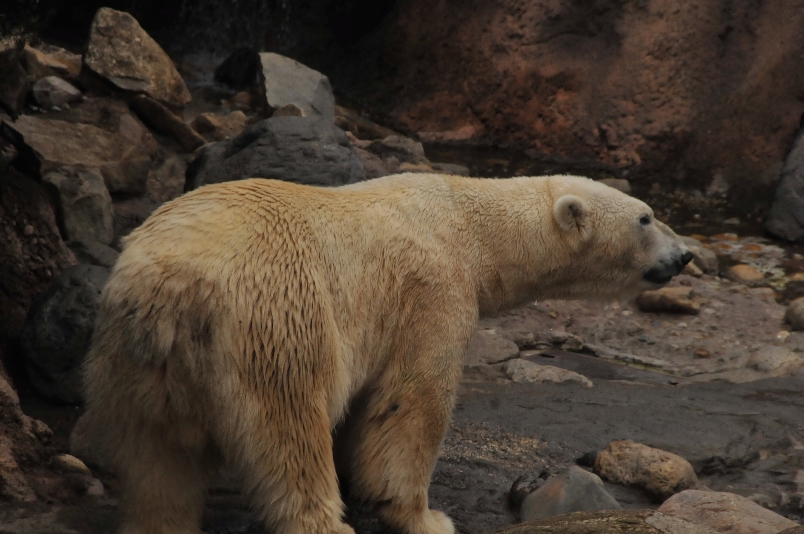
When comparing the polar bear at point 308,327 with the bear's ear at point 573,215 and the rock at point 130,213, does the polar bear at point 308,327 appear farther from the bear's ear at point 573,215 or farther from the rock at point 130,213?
the rock at point 130,213

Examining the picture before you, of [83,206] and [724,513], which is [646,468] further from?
[83,206]

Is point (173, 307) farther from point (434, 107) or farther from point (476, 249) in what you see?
point (434, 107)

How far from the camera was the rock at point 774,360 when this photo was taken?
6832 mm

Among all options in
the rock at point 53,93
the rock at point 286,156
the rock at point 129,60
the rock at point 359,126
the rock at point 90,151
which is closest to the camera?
the rock at point 286,156

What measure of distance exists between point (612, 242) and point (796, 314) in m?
4.11

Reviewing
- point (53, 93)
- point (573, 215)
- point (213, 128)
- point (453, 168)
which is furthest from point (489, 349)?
point (53, 93)

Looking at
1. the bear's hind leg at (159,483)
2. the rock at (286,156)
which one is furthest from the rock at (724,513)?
the rock at (286,156)

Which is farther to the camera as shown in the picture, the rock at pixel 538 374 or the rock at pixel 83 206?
the rock at pixel 83 206

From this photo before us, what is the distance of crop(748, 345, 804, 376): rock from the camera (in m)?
6.83

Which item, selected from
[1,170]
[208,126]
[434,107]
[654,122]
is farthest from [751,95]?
[1,170]

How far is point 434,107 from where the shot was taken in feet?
42.6

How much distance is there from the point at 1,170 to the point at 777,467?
4.99 metres

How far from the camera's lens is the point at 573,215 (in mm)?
4613

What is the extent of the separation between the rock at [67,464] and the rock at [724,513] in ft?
8.93
